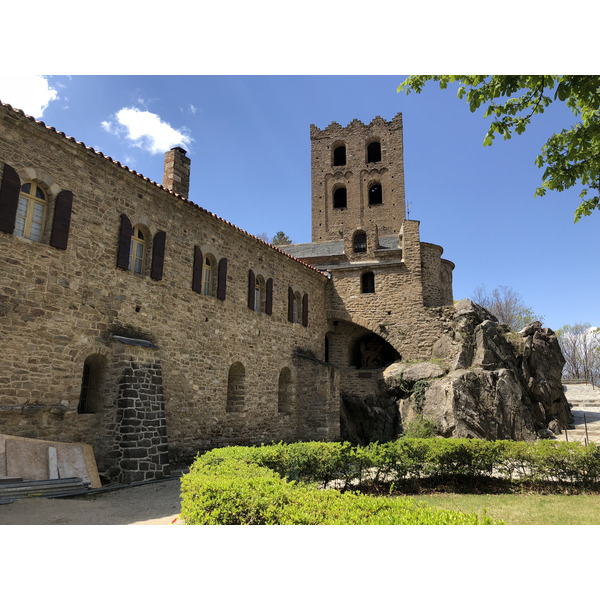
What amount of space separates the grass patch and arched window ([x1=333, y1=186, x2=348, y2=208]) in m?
26.7

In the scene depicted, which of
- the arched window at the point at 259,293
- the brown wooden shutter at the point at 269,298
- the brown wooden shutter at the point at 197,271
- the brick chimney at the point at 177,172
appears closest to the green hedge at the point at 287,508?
the brown wooden shutter at the point at 197,271

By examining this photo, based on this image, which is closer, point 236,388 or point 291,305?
point 236,388

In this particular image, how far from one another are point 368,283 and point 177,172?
34.1 feet

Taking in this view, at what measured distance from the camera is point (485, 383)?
51.9 feet

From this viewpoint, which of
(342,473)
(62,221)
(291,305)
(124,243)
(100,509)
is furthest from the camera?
(291,305)

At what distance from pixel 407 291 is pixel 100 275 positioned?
44.7ft

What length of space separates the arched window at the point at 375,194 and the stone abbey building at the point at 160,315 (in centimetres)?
1252

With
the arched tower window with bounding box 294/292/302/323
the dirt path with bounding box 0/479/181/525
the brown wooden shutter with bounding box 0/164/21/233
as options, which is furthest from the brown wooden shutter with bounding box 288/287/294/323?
the brown wooden shutter with bounding box 0/164/21/233

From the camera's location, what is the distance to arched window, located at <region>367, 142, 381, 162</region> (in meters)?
33.6

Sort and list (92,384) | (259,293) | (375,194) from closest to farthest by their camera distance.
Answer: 1. (92,384)
2. (259,293)
3. (375,194)

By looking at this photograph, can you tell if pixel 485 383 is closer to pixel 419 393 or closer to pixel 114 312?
pixel 419 393

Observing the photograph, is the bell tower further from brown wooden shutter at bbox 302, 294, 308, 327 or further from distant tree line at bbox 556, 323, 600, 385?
distant tree line at bbox 556, 323, 600, 385

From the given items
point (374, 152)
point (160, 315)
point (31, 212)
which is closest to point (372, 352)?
point (160, 315)

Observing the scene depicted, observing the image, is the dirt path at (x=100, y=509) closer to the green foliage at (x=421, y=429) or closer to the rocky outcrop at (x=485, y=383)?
the green foliage at (x=421, y=429)
